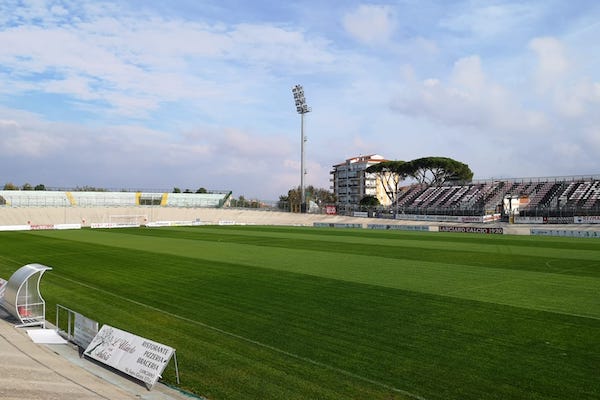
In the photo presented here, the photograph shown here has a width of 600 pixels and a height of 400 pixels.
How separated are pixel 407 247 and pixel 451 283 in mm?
18107

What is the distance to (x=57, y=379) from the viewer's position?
1005 cm

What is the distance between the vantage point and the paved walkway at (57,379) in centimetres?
913

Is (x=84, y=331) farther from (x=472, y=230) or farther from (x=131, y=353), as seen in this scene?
(x=472, y=230)

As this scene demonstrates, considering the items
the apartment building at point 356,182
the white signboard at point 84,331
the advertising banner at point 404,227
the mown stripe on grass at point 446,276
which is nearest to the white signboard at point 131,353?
the white signboard at point 84,331

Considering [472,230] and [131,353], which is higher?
[472,230]

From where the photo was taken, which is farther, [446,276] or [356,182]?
[356,182]

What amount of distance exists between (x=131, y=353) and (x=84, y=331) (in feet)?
8.20

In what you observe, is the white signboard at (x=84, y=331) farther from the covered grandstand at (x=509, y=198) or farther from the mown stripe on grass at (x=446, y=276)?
the covered grandstand at (x=509, y=198)

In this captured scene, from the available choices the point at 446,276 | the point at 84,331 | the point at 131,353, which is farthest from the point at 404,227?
the point at 131,353

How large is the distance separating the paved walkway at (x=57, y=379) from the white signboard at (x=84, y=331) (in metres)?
0.34

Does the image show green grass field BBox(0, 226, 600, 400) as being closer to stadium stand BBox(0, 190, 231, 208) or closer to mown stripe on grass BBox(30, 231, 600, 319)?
mown stripe on grass BBox(30, 231, 600, 319)

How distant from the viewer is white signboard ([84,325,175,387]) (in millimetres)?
10156

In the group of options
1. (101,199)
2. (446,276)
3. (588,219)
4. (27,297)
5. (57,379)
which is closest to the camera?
(57,379)

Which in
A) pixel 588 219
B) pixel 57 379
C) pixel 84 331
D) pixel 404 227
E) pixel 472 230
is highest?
pixel 588 219
